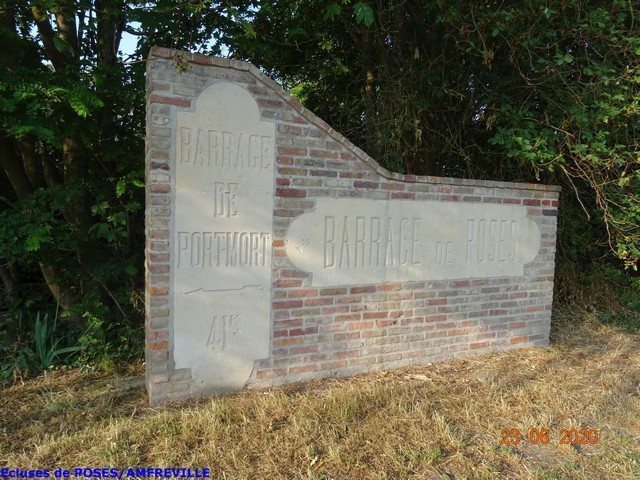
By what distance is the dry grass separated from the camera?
8.21 feet

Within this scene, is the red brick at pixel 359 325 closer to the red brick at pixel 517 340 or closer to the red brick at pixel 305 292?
the red brick at pixel 305 292

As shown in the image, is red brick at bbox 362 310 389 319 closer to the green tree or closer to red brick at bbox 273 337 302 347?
red brick at bbox 273 337 302 347

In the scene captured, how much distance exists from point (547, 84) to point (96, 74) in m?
4.39

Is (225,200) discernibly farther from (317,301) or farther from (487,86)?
(487,86)

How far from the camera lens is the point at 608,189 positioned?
Answer: 5180 mm

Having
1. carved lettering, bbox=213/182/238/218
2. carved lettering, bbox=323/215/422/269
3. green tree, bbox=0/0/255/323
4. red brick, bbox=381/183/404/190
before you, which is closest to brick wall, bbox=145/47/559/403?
red brick, bbox=381/183/404/190

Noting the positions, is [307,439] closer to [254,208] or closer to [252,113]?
[254,208]

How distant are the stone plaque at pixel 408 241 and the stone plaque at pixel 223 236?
367 mm

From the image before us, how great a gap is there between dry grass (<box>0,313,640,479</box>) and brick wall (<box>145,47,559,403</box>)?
23 cm

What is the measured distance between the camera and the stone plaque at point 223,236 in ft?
10.2

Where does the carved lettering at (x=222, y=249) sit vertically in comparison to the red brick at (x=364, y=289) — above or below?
above

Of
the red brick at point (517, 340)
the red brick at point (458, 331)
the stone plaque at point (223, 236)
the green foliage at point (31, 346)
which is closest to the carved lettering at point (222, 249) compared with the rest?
the stone plaque at point (223, 236)

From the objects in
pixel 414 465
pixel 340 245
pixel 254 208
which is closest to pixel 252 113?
pixel 254 208
